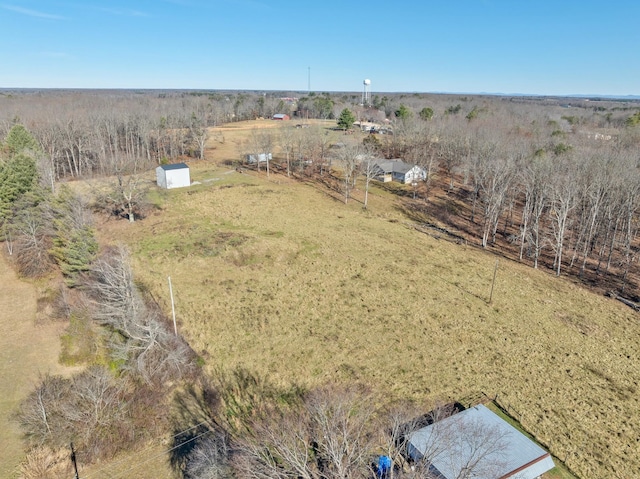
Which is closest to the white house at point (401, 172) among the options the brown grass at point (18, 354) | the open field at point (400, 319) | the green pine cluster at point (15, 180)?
the open field at point (400, 319)

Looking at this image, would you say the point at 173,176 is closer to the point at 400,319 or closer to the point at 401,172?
the point at 401,172

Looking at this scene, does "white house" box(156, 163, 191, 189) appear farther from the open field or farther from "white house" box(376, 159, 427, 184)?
"white house" box(376, 159, 427, 184)

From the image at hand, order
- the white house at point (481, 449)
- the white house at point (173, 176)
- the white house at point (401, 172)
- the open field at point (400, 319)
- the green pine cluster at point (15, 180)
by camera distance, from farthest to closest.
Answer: the white house at point (401, 172), the white house at point (173, 176), the green pine cluster at point (15, 180), the open field at point (400, 319), the white house at point (481, 449)

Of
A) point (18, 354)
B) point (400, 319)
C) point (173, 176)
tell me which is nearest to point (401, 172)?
point (173, 176)

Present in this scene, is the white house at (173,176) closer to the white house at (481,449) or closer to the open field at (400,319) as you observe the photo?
the open field at (400,319)

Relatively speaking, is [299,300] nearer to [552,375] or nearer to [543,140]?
[552,375]

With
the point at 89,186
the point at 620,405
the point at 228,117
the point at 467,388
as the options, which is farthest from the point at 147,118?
the point at 620,405

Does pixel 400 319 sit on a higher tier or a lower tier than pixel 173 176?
lower

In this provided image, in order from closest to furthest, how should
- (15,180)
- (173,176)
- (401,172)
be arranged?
(15,180) → (173,176) → (401,172)

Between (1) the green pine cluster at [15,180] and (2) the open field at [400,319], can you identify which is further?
(1) the green pine cluster at [15,180]
